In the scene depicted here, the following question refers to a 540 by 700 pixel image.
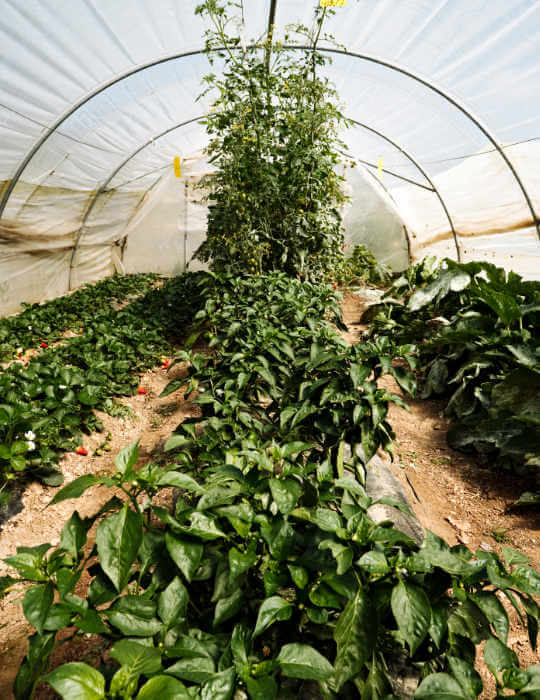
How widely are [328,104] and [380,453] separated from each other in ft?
11.8

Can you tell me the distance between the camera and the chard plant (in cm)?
380

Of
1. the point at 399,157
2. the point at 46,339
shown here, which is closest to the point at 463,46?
the point at 399,157

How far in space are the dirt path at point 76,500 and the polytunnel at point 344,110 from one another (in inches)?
127

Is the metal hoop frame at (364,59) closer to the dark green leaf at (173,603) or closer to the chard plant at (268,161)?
the chard plant at (268,161)

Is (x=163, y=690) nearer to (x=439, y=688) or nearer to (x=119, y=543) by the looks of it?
(x=119, y=543)

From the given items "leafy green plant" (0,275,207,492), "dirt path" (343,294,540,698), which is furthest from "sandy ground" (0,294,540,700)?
"leafy green plant" (0,275,207,492)

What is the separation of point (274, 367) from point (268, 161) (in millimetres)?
2741

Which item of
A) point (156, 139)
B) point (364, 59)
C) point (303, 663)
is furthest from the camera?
point (156, 139)

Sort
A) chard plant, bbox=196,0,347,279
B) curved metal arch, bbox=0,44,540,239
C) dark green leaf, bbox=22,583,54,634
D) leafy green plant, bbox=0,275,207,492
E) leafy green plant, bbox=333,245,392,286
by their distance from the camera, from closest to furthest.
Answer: dark green leaf, bbox=22,583,54,634 → leafy green plant, bbox=0,275,207,492 → chard plant, bbox=196,0,347,279 → curved metal arch, bbox=0,44,540,239 → leafy green plant, bbox=333,245,392,286

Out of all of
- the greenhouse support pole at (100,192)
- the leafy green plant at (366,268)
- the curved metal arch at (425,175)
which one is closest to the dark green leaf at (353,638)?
the curved metal arch at (425,175)

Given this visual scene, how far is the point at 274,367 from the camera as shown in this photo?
2426mm

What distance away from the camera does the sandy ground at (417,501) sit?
154 centimetres

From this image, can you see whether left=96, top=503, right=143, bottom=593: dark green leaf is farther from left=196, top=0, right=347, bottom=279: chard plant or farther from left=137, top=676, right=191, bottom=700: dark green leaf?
left=196, top=0, right=347, bottom=279: chard plant

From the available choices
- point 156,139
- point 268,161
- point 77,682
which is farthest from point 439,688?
point 156,139
